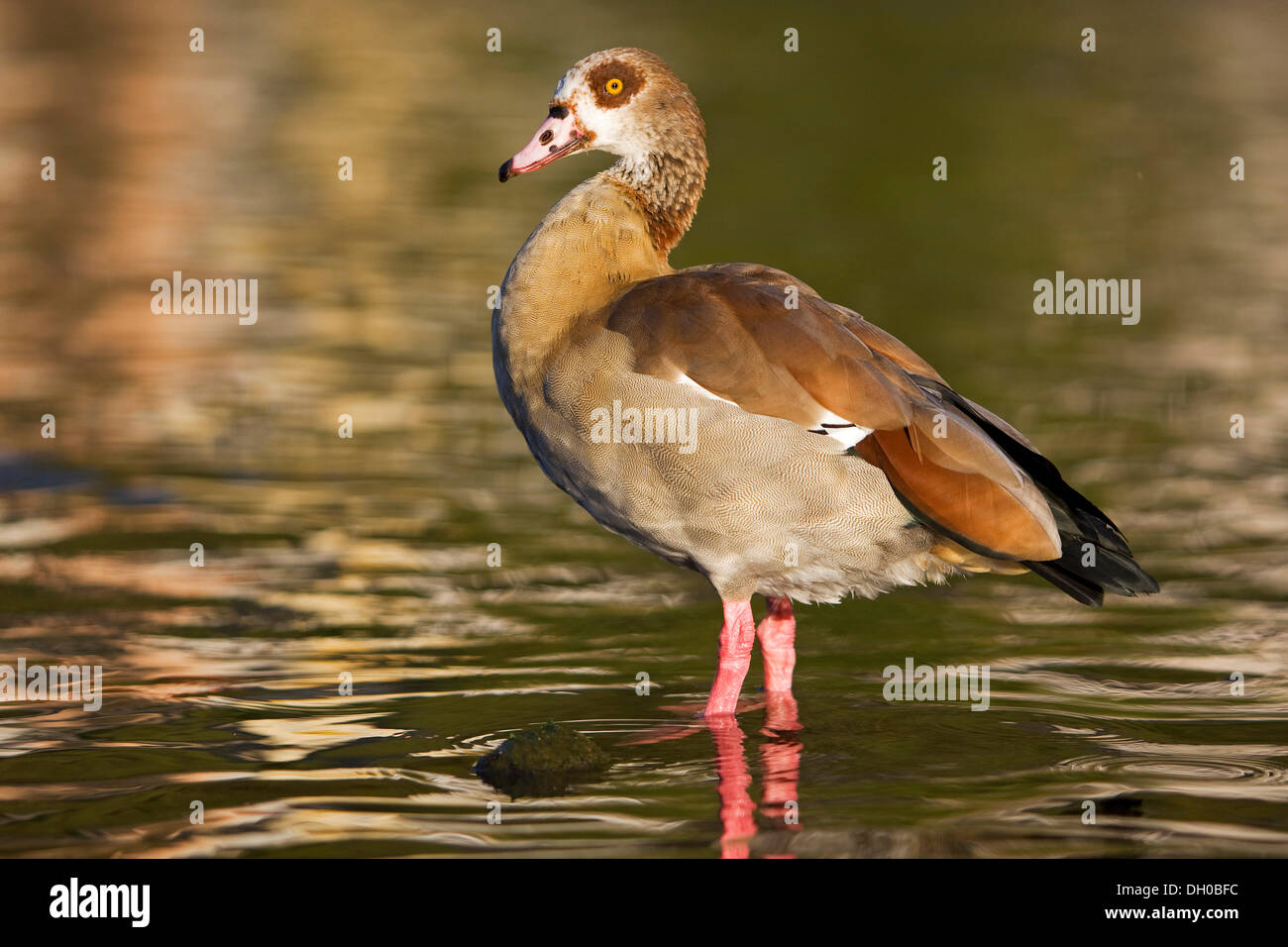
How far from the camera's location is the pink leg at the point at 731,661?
263 inches

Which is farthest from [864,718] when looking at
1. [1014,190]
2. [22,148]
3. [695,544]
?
[22,148]

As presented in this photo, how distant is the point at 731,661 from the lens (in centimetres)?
→ 670

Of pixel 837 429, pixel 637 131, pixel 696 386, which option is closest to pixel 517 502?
pixel 637 131

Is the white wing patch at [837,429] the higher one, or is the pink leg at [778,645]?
the white wing patch at [837,429]

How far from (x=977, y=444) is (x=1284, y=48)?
27.5 meters

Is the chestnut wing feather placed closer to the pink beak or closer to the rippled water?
the rippled water

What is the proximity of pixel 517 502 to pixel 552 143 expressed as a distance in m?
2.85

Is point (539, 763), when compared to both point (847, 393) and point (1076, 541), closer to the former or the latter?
point (847, 393)

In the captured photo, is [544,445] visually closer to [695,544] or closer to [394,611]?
[695,544]

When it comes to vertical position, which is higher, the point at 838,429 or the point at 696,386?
the point at 696,386

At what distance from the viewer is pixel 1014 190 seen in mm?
19969

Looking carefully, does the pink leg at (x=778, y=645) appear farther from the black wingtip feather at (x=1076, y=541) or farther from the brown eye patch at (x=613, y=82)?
the brown eye patch at (x=613, y=82)

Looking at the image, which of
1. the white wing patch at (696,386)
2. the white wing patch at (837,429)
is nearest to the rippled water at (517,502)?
the white wing patch at (837,429)

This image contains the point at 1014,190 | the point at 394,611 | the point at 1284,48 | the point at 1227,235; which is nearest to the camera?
the point at 394,611
